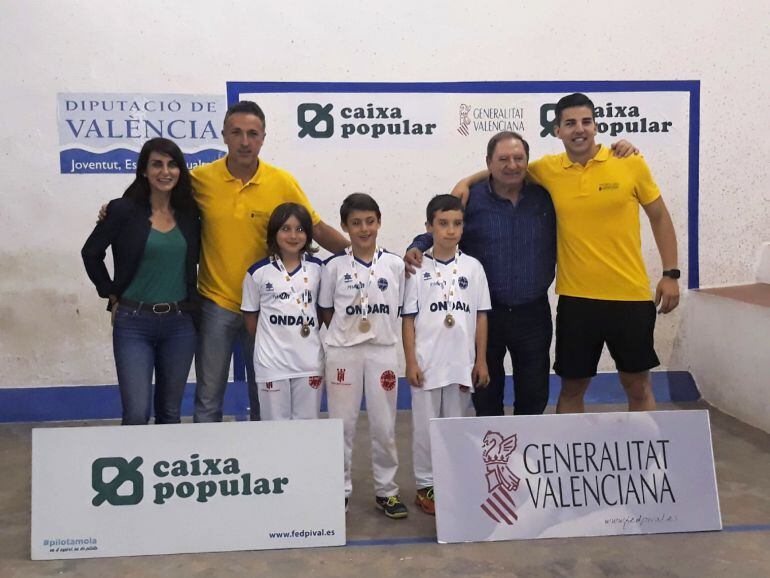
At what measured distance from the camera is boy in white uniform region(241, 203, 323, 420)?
2.69m

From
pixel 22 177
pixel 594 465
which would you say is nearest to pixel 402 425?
pixel 594 465

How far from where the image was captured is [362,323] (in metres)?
2.71

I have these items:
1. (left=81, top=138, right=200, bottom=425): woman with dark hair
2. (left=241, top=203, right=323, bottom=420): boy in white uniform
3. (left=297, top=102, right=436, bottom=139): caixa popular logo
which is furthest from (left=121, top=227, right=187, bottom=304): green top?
(left=297, top=102, right=436, bottom=139): caixa popular logo

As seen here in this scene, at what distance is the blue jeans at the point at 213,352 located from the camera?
286 centimetres

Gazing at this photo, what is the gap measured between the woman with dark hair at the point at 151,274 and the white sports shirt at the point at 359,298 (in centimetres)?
53

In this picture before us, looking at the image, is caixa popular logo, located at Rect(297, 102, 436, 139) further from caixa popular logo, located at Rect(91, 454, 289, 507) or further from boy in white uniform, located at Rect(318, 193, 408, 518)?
caixa popular logo, located at Rect(91, 454, 289, 507)

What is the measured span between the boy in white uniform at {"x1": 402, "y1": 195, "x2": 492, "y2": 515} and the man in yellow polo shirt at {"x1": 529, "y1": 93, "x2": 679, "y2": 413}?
395 millimetres

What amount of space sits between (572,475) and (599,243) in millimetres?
896

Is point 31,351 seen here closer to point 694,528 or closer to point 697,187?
point 694,528

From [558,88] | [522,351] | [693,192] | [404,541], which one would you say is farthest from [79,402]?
[693,192]

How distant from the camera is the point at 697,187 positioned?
469 centimetres

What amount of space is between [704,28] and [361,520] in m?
3.70

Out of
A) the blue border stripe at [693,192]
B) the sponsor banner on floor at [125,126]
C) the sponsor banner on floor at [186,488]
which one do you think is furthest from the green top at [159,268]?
the blue border stripe at [693,192]

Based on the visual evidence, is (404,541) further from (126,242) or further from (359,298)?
(126,242)
